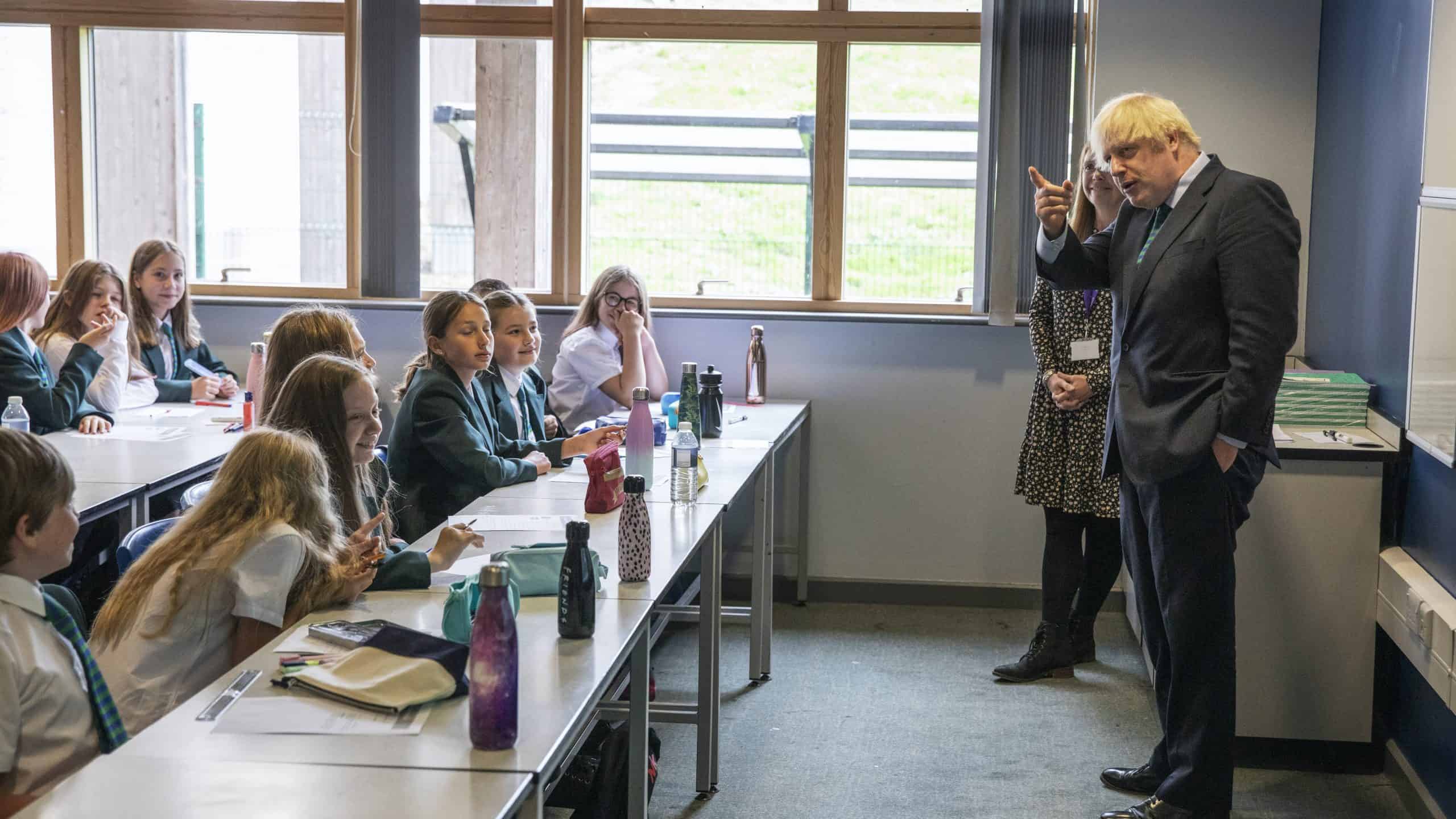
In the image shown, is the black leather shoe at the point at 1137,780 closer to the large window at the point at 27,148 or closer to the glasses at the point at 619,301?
the glasses at the point at 619,301

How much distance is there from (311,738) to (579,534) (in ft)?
1.65

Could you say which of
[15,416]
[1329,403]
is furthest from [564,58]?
[1329,403]

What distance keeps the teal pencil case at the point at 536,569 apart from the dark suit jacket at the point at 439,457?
105 centimetres

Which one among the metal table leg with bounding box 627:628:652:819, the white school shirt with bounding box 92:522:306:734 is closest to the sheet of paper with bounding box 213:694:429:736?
the white school shirt with bounding box 92:522:306:734

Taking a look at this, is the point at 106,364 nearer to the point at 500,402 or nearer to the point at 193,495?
the point at 500,402

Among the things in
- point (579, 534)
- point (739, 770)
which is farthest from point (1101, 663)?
point (579, 534)

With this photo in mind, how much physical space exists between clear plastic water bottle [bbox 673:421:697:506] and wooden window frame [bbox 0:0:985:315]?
2108 mm

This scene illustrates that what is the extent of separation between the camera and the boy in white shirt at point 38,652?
1.62 m

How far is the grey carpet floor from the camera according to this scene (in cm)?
314

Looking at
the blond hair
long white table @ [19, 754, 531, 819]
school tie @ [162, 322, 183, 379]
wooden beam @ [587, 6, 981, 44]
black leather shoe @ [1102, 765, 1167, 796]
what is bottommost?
black leather shoe @ [1102, 765, 1167, 796]

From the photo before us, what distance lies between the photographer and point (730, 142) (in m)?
5.17

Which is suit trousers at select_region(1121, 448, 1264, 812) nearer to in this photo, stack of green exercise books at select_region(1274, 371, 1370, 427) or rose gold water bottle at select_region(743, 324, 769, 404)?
stack of green exercise books at select_region(1274, 371, 1370, 427)

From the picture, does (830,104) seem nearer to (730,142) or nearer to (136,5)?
(730,142)

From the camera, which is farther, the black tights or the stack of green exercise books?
the black tights
